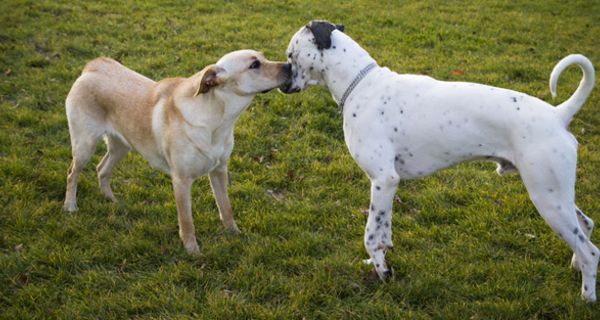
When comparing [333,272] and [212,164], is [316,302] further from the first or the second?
[212,164]

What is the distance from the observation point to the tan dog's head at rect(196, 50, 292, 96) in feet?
15.8

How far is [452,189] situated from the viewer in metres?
6.20

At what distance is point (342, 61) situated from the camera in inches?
190

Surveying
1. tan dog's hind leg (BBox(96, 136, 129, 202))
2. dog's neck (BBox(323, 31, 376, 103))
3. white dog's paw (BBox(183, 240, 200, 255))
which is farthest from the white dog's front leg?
tan dog's hind leg (BBox(96, 136, 129, 202))

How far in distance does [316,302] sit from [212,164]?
1635 mm

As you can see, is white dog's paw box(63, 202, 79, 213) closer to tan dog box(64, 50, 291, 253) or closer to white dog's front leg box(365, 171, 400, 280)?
tan dog box(64, 50, 291, 253)

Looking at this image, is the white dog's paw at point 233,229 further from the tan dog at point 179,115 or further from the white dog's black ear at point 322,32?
the white dog's black ear at point 322,32

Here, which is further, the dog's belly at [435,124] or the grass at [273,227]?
the grass at [273,227]

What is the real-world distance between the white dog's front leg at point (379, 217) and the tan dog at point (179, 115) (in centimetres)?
135

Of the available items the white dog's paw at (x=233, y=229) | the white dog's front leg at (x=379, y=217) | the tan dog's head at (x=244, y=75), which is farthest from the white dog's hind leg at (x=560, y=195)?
the white dog's paw at (x=233, y=229)

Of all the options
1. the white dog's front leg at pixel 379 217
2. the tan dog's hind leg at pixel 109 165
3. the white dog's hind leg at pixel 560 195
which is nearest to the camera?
the white dog's hind leg at pixel 560 195

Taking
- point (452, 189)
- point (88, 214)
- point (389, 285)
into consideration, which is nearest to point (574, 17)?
point (452, 189)

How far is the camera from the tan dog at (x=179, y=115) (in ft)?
16.0

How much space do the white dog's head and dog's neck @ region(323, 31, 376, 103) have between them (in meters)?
0.05
